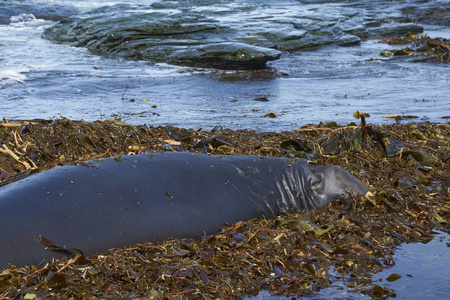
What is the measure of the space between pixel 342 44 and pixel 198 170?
13165 mm

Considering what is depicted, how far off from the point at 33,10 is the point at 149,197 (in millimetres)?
21982

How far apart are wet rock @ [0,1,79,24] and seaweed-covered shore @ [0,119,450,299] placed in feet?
58.9

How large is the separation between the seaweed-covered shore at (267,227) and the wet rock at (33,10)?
18.0 m

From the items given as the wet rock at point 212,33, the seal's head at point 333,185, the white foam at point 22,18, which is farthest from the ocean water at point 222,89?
the white foam at point 22,18

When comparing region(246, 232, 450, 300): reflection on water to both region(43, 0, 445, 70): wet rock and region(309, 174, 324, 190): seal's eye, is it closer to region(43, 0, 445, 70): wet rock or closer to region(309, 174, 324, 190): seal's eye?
region(309, 174, 324, 190): seal's eye

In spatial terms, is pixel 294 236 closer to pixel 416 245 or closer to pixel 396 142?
pixel 416 245

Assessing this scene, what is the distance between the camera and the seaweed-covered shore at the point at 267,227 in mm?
3051

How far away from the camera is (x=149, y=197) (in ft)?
12.0

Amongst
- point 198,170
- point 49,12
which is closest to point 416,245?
point 198,170

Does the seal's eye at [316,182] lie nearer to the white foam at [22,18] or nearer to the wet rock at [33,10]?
the wet rock at [33,10]

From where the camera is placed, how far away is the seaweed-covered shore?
305 centimetres

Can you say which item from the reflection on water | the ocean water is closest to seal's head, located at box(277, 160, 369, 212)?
the reflection on water

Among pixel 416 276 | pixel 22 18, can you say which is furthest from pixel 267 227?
pixel 22 18

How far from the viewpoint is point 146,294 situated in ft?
9.71
